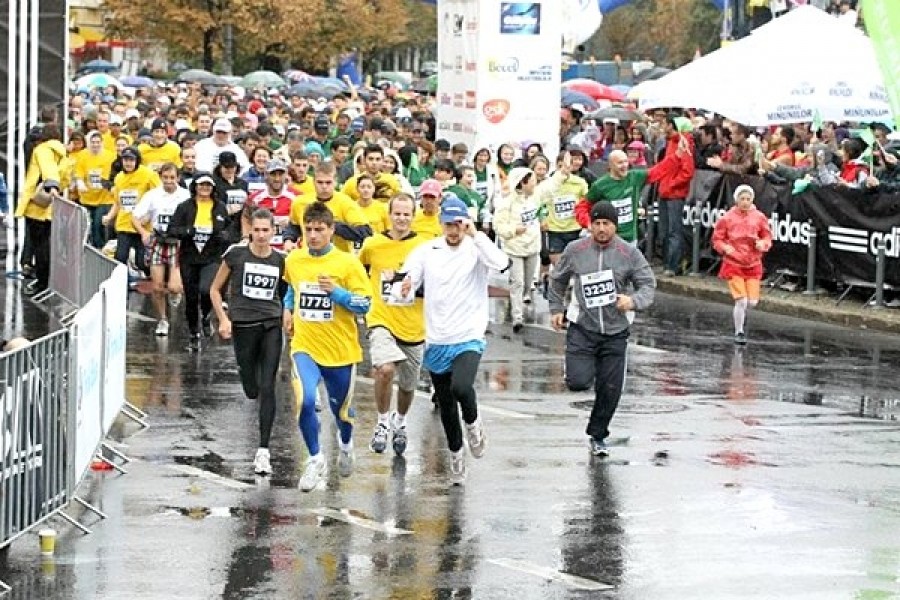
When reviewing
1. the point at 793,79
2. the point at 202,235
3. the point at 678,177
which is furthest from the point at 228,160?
the point at 793,79

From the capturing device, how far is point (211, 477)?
13625 mm

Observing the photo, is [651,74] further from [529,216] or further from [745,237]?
[745,237]

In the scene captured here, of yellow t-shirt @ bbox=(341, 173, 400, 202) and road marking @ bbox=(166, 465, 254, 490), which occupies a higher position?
yellow t-shirt @ bbox=(341, 173, 400, 202)

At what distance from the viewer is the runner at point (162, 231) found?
2112 centimetres

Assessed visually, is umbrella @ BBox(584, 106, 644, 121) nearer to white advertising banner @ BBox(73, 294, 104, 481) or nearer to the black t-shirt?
the black t-shirt

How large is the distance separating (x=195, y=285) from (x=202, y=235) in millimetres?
661

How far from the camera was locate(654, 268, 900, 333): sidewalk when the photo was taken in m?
23.6

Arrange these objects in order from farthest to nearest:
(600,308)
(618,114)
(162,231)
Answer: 1. (618,114)
2. (162,231)
3. (600,308)

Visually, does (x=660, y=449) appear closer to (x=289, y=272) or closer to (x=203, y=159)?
(x=289, y=272)

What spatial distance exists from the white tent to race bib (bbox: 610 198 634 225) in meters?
4.96

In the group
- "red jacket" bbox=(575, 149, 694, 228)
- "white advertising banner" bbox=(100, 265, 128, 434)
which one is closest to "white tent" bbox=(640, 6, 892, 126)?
"red jacket" bbox=(575, 149, 694, 228)

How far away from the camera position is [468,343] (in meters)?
13.8

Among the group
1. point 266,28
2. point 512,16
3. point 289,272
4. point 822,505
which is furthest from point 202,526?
point 266,28

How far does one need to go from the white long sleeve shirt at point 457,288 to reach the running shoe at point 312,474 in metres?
1.09
